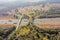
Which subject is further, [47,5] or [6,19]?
[47,5]

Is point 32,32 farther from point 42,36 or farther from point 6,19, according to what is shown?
point 6,19

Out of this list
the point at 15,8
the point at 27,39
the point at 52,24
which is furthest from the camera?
the point at 15,8

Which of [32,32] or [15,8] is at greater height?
[15,8]

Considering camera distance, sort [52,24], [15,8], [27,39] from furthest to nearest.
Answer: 1. [15,8]
2. [52,24]
3. [27,39]

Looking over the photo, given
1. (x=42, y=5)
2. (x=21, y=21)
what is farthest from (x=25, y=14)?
(x=42, y=5)

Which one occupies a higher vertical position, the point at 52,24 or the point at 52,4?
the point at 52,4

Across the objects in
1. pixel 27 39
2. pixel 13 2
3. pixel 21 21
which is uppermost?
pixel 13 2

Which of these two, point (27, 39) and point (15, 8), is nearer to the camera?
point (27, 39)

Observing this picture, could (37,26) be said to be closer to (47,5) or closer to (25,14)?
(25,14)

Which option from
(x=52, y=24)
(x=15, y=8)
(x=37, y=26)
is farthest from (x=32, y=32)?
(x=15, y=8)
